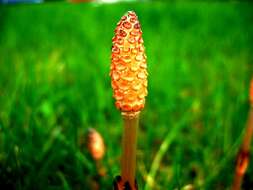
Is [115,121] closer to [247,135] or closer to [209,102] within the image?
[209,102]

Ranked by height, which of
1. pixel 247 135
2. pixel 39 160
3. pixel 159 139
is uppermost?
pixel 247 135

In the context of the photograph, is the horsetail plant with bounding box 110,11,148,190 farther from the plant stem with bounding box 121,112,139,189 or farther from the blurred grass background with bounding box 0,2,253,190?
the blurred grass background with bounding box 0,2,253,190

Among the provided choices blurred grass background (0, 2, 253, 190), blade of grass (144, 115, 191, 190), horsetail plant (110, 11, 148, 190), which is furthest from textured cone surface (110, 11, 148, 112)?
blade of grass (144, 115, 191, 190)

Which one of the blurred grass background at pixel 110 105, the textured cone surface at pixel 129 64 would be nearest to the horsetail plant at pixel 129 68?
the textured cone surface at pixel 129 64

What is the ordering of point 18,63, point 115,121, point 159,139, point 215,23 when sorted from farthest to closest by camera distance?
point 215,23, point 18,63, point 115,121, point 159,139

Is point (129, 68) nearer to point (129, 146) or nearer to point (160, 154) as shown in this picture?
point (129, 146)

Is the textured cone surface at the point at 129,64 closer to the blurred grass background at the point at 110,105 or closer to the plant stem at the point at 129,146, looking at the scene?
the plant stem at the point at 129,146

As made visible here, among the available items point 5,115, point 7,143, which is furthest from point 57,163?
point 5,115
